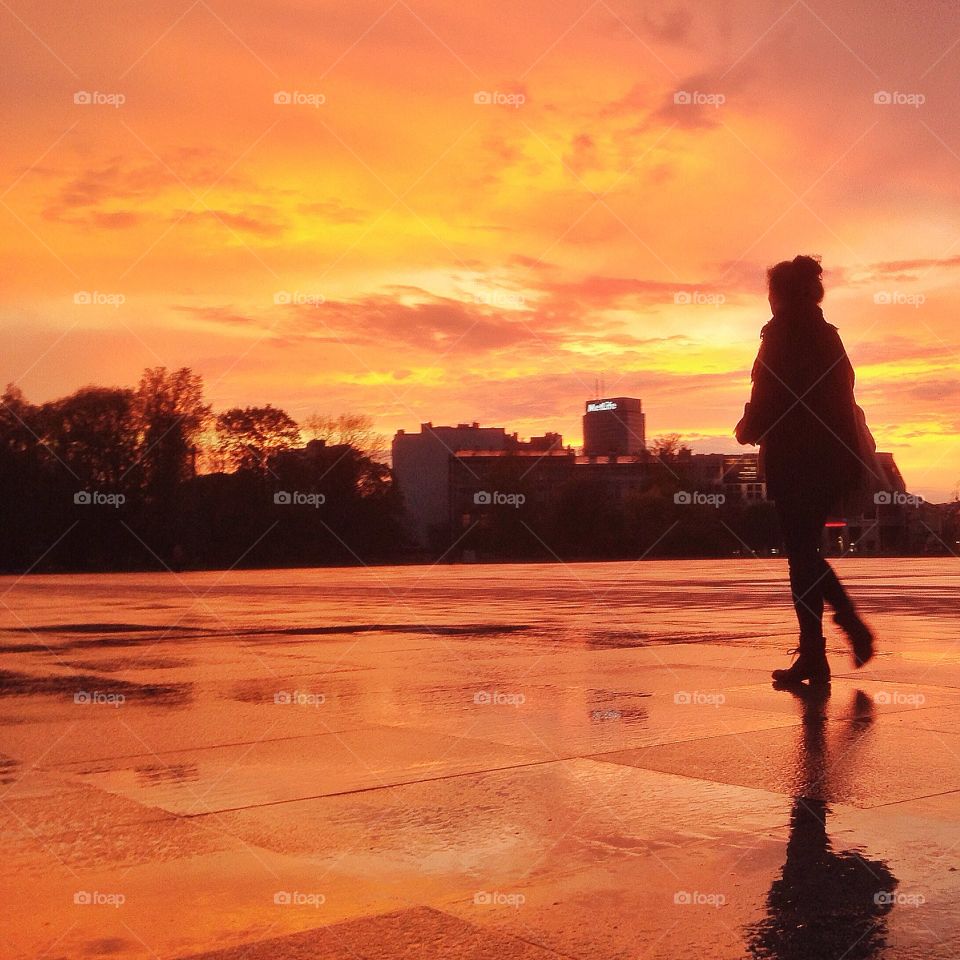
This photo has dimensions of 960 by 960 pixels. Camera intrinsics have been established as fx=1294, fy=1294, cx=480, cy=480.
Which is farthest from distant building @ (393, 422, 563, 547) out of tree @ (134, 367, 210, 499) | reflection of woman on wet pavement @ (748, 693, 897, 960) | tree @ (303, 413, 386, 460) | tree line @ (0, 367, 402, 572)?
reflection of woman on wet pavement @ (748, 693, 897, 960)

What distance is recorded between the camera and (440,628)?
12211mm

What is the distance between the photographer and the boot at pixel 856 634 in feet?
23.9

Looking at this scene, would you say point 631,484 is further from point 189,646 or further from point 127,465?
point 189,646

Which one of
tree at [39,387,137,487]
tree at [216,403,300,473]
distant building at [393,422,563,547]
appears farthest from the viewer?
distant building at [393,422,563,547]

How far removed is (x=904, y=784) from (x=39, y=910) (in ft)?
9.41

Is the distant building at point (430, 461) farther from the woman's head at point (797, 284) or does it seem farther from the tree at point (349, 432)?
the woman's head at point (797, 284)

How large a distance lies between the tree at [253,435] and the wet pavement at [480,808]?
80.0 m

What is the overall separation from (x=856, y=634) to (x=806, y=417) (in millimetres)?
1271

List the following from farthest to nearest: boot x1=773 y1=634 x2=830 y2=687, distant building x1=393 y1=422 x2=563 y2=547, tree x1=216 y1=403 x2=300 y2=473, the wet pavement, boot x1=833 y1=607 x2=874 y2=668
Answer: distant building x1=393 y1=422 x2=563 y2=547 → tree x1=216 y1=403 x2=300 y2=473 → boot x1=833 y1=607 x2=874 y2=668 → boot x1=773 y1=634 x2=830 y2=687 → the wet pavement

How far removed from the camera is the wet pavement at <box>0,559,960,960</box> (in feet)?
9.80

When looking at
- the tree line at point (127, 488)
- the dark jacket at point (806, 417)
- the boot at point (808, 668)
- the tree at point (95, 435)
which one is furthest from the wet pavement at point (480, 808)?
the tree at point (95, 435)

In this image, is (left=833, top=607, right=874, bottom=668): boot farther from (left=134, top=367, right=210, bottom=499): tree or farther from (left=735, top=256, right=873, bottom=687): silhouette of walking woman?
(left=134, top=367, right=210, bottom=499): tree

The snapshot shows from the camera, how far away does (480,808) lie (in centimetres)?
416

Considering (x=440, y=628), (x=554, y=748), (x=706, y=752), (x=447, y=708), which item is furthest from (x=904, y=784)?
(x=440, y=628)
